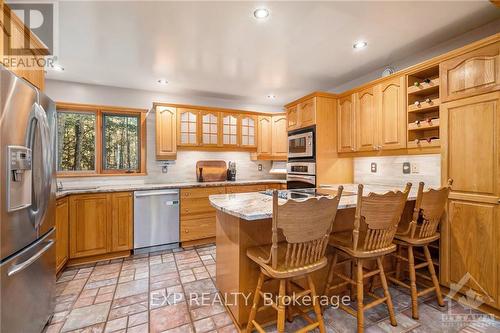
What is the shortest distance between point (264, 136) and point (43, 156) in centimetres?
353

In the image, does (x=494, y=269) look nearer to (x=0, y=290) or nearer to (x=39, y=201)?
(x=0, y=290)

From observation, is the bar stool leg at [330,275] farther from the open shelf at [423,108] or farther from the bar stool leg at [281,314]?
the open shelf at [423,108]

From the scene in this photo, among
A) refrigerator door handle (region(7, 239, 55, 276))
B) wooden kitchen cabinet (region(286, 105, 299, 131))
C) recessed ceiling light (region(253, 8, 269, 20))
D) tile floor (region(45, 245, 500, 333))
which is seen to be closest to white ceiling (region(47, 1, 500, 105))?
recessed ceiling light (region(253, 8, 269, 20))

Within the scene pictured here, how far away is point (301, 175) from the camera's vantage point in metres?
3.62

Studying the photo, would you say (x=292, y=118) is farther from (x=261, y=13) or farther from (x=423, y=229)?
(x=423, y=229)

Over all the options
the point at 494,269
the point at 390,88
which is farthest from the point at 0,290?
the point at 390,88

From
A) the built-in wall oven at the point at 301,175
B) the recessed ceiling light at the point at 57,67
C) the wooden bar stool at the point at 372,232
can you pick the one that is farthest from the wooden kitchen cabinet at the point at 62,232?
the built-in wall oven at the point at 301,175

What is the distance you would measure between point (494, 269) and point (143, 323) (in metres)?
2.83

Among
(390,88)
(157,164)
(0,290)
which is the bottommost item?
(0,290)

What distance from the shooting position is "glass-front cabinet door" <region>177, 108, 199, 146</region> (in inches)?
154

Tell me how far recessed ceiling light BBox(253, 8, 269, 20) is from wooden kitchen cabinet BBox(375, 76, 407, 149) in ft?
5.60

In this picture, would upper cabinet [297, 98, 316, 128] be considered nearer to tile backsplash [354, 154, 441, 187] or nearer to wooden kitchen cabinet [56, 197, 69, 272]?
tile backsplash [354, 154, 441, 187]

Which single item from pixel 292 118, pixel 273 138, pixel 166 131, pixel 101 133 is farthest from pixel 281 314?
pixel 101 133

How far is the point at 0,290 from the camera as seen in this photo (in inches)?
48.7
